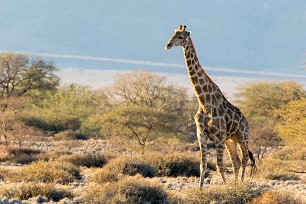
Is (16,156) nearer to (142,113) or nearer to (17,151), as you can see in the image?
(17,151)

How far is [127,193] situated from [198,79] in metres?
2.88

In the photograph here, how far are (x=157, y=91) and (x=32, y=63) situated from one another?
1610cm

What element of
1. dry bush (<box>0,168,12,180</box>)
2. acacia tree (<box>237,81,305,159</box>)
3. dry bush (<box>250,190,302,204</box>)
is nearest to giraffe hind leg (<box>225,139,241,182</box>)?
dry bush (<box>250,190,302,204</box>)

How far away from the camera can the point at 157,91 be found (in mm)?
40781

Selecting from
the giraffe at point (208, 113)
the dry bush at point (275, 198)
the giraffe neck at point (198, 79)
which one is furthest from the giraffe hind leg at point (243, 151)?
the dry bush at point (275, 198)

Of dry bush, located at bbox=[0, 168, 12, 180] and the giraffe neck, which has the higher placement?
the giraffe neck

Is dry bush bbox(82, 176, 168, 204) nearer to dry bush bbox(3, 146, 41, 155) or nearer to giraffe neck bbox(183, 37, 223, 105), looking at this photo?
giraffe neck bbox(183, 37, 223, 105)

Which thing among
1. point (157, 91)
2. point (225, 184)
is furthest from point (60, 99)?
point (225, 184)

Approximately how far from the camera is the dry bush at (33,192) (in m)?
13.0

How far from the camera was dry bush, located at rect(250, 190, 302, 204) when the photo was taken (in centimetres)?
1214

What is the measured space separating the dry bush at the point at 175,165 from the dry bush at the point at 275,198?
804 centimetres

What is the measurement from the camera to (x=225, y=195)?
12.8 metres

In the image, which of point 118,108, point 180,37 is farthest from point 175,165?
point 118,108

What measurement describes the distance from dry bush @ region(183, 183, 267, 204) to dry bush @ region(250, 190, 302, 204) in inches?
12.5
